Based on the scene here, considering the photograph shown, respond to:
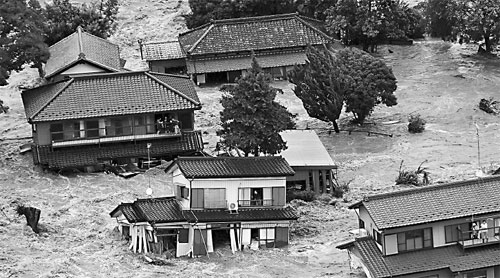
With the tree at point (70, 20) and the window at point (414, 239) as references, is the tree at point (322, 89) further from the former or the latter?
the window at point (414, 239)

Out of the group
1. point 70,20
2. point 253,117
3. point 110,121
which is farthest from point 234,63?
point 253,117

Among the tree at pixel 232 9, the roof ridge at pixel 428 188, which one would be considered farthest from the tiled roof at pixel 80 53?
the roof ridge at pixel 428 188

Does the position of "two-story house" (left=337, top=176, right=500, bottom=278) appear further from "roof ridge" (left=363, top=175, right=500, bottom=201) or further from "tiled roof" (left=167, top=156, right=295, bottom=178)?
"tiled roof" (left=167, top=156, right=295, bottom=178)

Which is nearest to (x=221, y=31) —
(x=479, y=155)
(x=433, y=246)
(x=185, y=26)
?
(x=185, y=26)

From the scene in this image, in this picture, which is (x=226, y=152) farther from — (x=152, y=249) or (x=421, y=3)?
(x=421, y=3)

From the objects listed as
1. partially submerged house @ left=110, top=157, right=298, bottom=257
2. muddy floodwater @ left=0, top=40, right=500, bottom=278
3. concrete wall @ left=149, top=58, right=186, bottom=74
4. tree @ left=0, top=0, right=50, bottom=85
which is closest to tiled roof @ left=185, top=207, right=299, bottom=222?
partially submerged house @ left=110, top=157, right=298, bottom=257
